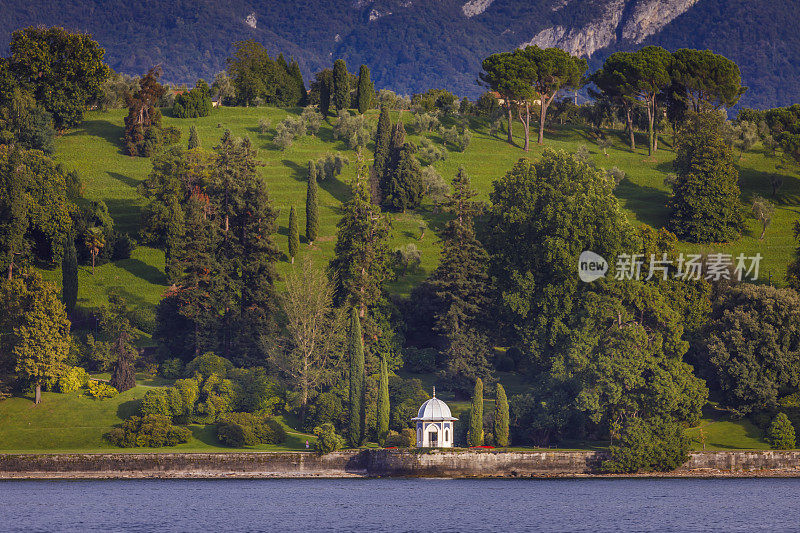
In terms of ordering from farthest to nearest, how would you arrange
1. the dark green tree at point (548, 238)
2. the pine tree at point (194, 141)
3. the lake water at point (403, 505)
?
the pine tree at point (194, 141) < the dark green tree at point (548, 238) < the lake water at point (403, 505)

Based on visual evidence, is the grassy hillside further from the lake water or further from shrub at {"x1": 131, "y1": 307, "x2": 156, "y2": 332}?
the lake water

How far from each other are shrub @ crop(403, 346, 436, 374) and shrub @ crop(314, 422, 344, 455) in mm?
17427

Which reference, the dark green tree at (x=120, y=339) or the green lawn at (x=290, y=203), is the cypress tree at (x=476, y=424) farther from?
the dark green tree at (x=120, y=339)

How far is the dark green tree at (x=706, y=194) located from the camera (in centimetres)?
10525

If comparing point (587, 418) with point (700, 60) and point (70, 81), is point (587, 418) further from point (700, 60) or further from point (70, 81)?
point (70, 81)

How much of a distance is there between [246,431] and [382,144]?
52.0 meters

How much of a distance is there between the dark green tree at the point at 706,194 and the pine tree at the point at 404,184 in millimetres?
27137

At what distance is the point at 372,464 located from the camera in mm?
72000

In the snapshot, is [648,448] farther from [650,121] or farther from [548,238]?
[650,121]

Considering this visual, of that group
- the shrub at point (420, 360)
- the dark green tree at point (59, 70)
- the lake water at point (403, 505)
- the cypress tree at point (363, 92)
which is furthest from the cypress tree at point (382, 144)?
the lake water at point (403, 505)

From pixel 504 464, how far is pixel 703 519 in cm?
2088

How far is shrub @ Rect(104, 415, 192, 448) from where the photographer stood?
73.6 metres

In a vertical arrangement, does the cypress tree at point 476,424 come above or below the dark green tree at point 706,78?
below

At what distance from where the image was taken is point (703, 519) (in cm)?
5172
